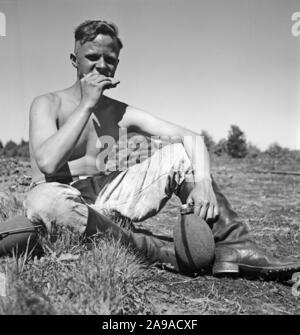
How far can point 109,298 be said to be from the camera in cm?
168

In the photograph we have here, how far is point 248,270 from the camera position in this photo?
88.4 inches

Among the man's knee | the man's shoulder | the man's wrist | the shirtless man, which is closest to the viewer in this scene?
the man's knee

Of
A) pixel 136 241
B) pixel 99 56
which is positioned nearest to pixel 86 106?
pixel 99 56

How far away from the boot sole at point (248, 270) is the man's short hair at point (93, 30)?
1.76 metres

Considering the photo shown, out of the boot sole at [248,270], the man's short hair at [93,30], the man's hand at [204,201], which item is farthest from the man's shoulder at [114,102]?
the boot sole at [248,270]

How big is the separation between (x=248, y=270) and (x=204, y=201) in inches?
18.6

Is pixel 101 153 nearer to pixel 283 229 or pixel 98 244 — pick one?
pixel 98 244

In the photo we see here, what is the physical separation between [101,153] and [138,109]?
0.48 metres

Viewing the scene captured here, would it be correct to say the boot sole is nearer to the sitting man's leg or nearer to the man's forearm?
the sitting man's leg

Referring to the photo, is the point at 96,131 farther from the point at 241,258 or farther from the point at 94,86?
the point at 241,258

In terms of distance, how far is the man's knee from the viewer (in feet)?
6.73

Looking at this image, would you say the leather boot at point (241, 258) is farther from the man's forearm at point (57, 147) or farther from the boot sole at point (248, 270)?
the man's forearm at point (57, 147)

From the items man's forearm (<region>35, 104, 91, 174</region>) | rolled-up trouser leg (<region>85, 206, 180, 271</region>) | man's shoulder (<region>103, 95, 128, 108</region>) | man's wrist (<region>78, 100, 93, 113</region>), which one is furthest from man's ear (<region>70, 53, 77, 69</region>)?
rolled-up trouser leg (<region>85, 206, 180, 271</region>)
